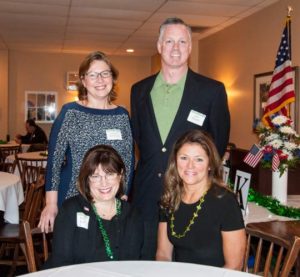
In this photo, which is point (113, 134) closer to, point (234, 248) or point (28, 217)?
point (234, 248)

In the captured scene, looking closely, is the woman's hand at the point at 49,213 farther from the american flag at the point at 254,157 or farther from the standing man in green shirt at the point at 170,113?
the american flag at the point at 254,157

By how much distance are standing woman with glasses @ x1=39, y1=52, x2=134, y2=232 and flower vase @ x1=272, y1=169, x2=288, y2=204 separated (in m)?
1.28

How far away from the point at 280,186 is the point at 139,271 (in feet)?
5.96

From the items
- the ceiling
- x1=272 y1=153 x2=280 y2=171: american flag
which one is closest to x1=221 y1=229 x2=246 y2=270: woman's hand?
x1=272 y1=153 x2=280 y2=171: american flag

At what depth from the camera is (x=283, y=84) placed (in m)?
4.62

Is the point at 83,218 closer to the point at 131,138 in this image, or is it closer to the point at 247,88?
the point at 131,138

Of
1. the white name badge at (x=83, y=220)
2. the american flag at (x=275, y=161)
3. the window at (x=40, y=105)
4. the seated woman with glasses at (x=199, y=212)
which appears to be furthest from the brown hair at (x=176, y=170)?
the window at (x=40, y=105)

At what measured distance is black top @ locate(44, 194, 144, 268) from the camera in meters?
1.85

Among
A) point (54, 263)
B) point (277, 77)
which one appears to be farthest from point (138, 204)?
point (277, 77)

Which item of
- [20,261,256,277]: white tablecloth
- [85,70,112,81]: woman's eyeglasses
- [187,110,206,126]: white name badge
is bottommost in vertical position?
[20,261,256,277]: white tablecloth

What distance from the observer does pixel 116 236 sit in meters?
1.91

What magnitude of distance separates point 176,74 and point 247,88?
446 centimetres

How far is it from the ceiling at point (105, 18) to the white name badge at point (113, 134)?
3.66 metres

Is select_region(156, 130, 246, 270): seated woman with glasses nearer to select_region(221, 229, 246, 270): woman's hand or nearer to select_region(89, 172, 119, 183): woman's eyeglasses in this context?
select_region(221, 229, 246, 270): woman's hand
